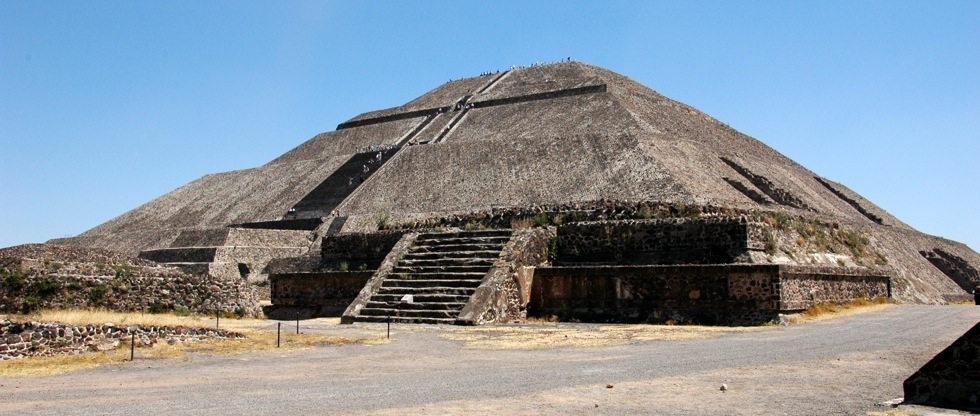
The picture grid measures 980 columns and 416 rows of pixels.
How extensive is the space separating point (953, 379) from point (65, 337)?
37.5 ft

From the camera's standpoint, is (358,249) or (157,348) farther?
(358,249)

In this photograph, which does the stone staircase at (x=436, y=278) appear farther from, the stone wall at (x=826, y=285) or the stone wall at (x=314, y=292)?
the stone wall at (x=826, y=285)

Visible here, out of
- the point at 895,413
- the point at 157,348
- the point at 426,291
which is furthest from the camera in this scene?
the point at 426,291

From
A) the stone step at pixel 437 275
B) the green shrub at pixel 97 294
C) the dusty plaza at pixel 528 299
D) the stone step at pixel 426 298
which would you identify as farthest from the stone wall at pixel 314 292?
the green shrub at pixel 97 294

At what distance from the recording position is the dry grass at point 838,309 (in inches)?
733

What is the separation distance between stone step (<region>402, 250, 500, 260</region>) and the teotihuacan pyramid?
0.48m

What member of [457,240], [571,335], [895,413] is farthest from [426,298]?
[895,413]

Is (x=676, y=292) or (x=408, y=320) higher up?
(x=676, y=292)

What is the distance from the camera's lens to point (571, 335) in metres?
15.6

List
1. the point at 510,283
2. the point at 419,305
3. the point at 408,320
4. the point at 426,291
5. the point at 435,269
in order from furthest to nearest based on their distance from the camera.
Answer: the point at 435,269, the point at 426,291, the point at 510,283, the point at 419,305, the point at 408,320

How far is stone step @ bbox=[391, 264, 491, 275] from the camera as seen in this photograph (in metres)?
20.5

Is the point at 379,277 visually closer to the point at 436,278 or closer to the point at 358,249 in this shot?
the point at 436,278

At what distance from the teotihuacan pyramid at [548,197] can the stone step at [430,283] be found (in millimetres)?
460

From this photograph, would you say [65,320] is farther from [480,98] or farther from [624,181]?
[480,98]
